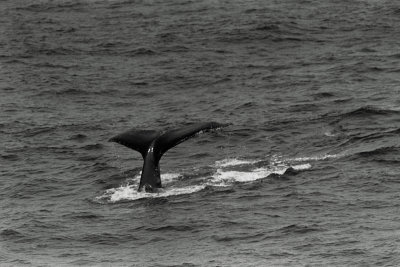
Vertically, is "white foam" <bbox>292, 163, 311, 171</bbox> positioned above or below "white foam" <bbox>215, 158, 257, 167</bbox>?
above

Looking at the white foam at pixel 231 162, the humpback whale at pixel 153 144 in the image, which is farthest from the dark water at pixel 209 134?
the humpback whale at pixel 153 144

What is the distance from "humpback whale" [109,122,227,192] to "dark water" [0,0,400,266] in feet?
1.59

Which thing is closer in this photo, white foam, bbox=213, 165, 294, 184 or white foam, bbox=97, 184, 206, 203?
white foam, bbox=97, 184, 206, 203

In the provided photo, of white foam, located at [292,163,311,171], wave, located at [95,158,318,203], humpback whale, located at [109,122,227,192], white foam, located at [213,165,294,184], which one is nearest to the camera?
humpback whale, located at [109,122,227,192]

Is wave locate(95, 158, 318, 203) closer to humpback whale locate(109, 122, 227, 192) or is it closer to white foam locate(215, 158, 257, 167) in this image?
white foam locate(215, 158, 257, 167)

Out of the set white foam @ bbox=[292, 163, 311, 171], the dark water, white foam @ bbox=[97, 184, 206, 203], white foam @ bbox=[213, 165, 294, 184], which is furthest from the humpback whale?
white foam @ bbox=[292, 163, 311, 171]

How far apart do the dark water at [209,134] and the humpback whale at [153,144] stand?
48 cm

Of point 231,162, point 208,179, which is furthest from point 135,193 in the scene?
point 231,162

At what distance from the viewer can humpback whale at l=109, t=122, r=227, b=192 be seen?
996 inches

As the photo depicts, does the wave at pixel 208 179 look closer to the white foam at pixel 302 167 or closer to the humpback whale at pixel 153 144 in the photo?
the white foam at pixel 302 167

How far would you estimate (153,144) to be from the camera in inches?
1019

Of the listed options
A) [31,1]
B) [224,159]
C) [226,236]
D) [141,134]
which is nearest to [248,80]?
[224,159]

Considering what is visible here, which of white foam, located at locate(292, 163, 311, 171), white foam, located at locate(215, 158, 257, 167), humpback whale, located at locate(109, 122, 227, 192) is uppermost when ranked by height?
humpback whale, located at locate(109, 122, 227, 192)

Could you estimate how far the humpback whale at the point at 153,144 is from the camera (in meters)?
25.3
